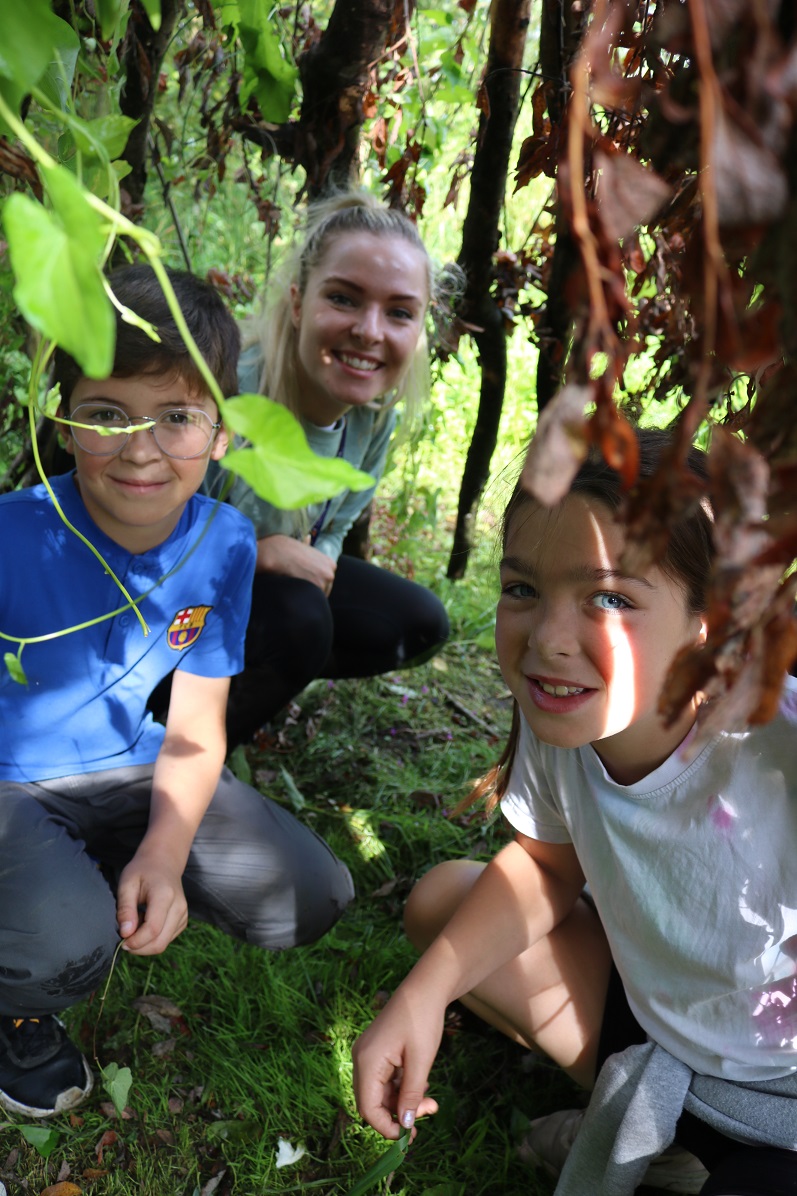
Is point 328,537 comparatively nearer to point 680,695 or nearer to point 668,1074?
point 668,1074

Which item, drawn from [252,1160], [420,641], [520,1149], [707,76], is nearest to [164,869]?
[252,1160]

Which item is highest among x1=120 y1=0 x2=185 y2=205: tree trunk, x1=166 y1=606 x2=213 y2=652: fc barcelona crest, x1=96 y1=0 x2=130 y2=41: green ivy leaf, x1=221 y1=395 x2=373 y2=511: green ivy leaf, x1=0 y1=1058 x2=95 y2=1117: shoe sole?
x1=120 y1=0 x2=185 y2=205: tree trunk

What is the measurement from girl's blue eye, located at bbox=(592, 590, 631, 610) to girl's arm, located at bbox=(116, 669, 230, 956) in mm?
816

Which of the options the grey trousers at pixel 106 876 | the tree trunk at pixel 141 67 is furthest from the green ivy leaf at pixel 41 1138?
the tree trunk at pixel 141 67

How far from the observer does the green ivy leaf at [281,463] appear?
1.39 ft

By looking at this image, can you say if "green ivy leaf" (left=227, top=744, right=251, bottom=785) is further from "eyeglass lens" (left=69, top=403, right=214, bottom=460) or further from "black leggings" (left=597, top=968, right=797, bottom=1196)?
"black leggings" (left=597, top=968, right=797, bottom=1196)

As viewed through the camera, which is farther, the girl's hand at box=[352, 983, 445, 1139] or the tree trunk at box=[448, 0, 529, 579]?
the tree trunk at box=[448, 0, 529, 579]

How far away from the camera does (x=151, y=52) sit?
1937mm

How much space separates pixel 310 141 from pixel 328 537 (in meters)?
0.94

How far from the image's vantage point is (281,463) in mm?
434

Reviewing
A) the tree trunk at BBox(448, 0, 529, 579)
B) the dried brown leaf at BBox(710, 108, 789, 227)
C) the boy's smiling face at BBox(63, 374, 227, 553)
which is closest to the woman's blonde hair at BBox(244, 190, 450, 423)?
the tree trunk at BBox(448, 0, 529, 579)

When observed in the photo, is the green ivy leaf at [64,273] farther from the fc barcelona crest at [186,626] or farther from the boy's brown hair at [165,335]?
the fc barcelona crest at [186,626]

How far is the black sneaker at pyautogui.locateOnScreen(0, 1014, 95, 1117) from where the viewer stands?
1504 millimetres

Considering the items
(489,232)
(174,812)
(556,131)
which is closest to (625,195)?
(556,131)
